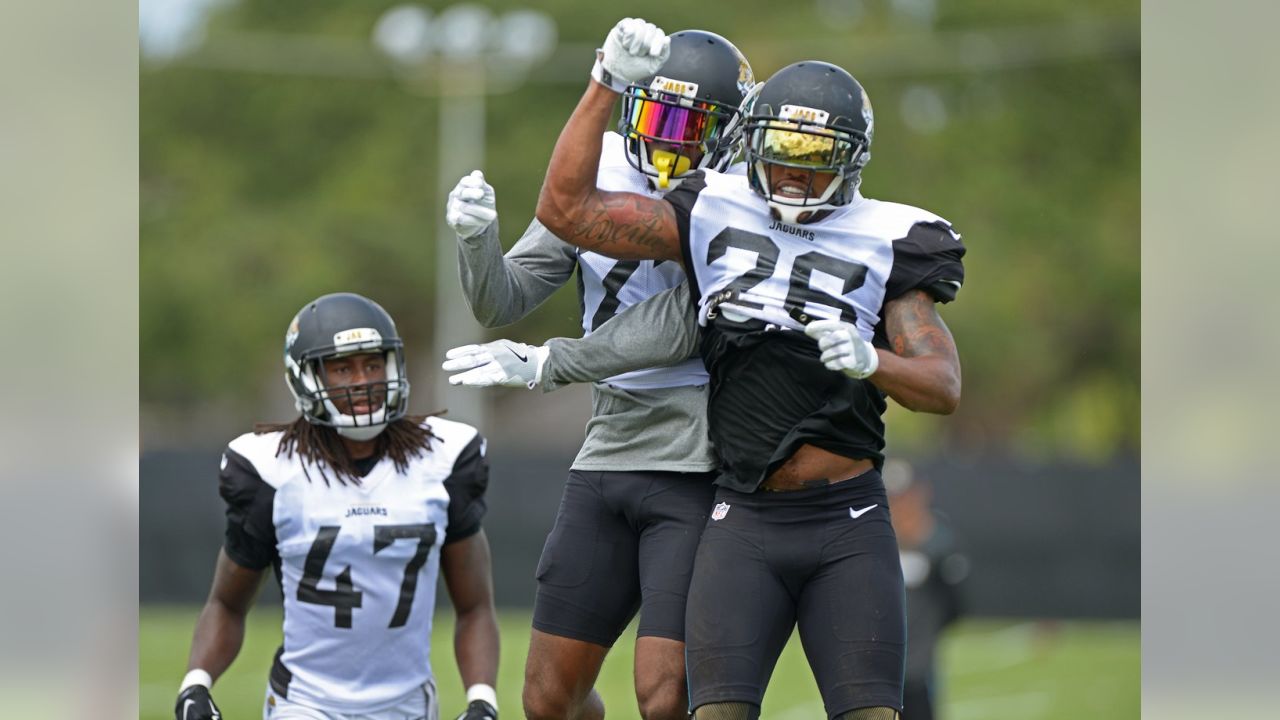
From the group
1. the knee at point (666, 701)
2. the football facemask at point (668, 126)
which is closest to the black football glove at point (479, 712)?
the knee at point (666, 701)

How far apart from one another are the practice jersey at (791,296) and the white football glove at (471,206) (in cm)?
50

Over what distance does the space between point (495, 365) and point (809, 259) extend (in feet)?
2.72

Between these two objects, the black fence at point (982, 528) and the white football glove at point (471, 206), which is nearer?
the white football glove at point (471, 206)

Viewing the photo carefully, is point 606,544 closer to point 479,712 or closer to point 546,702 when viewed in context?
point 546,702

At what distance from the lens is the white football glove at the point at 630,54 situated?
14.0ft

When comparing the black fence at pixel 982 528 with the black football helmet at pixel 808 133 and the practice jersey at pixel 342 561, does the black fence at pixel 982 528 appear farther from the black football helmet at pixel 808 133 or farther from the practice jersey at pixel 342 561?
the black football helmet at pixel 808 133

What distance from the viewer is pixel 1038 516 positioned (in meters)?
16.3

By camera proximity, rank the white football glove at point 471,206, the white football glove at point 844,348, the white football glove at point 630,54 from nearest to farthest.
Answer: the white football glove at point 844,348
the white football glove at point 630,54
the white football glove at point 471,206

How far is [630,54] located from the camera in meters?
4.29

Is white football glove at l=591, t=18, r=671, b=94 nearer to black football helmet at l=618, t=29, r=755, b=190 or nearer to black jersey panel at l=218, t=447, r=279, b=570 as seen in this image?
A: black football helmet at l=618, t=29, r=755, b=190

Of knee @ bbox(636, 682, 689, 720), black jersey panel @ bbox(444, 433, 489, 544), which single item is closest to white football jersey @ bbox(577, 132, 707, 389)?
black jersey panel @ bbox(444, 433, 489, 544)

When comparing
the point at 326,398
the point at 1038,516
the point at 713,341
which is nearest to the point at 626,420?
the point at 713,341

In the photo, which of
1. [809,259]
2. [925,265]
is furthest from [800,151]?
[925,265]
